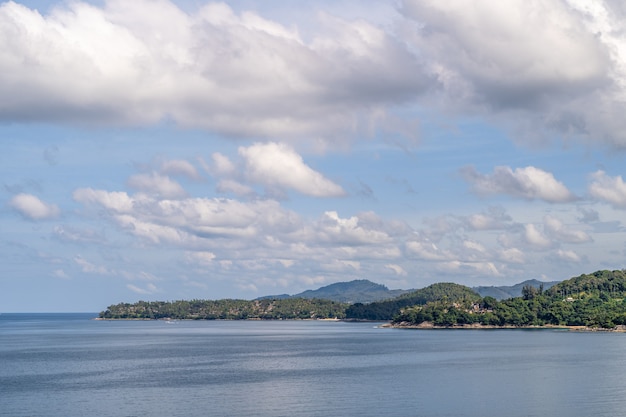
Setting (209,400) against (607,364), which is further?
(607,364)

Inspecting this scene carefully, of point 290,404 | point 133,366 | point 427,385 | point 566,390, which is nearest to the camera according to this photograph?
point 290,404

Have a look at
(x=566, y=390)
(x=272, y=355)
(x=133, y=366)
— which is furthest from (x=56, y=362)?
(x=566, y=390)

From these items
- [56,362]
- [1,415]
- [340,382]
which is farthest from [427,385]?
[56,362]

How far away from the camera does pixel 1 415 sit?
293 feet

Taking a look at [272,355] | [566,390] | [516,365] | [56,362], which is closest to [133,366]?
[56,362]

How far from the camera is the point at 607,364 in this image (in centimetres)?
14125

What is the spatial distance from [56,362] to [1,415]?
7812 centimetres

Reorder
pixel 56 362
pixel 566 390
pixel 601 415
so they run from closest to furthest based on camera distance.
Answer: pixel 601 415 → pixel 566 390 → pixel 56 362

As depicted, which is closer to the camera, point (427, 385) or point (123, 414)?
point (123, 414)

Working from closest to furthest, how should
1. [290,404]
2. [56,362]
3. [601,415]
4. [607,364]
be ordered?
[601,415], [290,404], [607,364], [56,362]

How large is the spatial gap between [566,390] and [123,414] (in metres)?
61.9

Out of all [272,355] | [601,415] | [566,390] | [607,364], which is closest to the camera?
[601,415]

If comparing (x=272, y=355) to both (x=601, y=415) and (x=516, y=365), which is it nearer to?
(x=516, y=365)

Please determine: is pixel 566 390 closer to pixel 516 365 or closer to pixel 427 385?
pixel 427 385
